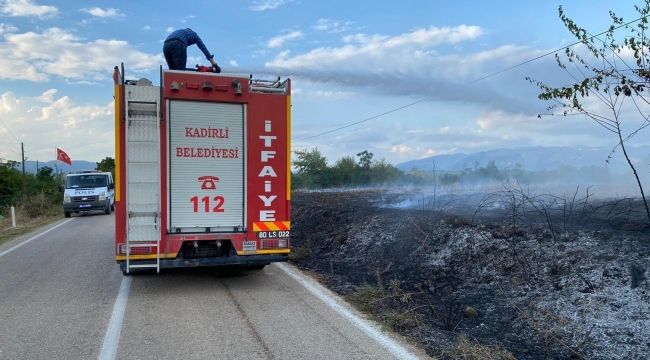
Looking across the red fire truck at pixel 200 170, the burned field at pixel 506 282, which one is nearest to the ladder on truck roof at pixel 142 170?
the red fire truck at pixel 200 170

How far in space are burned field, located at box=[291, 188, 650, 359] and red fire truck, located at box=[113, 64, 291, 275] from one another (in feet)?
5.83

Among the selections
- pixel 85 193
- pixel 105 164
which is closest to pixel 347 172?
pixel 85 193

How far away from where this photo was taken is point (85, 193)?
24797 mm

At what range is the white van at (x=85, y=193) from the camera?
974 inches

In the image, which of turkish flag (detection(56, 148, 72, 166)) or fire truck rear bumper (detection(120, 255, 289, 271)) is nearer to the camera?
fire truck rear bumper (detection(120, 255, 289, 271))

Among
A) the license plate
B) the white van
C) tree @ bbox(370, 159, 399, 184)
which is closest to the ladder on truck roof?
the license plate

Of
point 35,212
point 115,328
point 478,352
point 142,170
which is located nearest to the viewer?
point 478,352

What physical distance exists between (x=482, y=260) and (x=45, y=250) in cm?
1062

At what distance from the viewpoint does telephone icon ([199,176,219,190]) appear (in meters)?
7.72

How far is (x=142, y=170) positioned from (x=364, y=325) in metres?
3.82

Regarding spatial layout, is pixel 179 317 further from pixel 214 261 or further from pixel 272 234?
pixel 272 234

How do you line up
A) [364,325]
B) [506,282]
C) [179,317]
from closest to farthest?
[364,325] < [179,317] < [506,282]

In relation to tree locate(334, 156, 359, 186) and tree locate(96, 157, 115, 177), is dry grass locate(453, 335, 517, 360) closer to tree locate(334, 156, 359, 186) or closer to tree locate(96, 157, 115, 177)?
tree locate(334, 156, 359, 186)

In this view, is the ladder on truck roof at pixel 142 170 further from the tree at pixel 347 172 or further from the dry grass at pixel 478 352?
the tree at pixel 347 172
